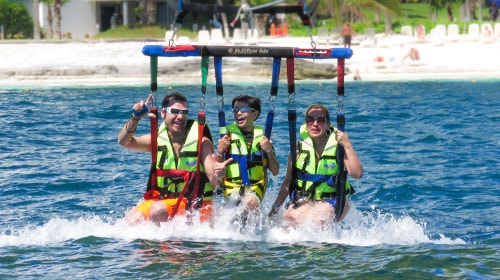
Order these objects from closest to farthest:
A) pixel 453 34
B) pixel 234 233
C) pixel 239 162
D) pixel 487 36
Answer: pixel 239 162, pixel 234 233, pixel 487 36, pixel 453 34

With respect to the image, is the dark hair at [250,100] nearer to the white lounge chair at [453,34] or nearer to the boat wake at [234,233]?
the boat wake at [234,233]

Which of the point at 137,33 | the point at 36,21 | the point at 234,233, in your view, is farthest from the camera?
the point at 137,33

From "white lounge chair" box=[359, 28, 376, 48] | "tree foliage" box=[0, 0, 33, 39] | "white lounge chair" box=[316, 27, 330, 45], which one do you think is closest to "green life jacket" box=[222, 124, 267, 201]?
"white lounge chair" box=[359, 28, 376, 48]

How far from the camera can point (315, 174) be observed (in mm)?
8102

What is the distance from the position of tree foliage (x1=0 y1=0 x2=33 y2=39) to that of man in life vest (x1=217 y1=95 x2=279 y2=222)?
135 ft

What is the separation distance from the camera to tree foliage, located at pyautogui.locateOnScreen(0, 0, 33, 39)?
47188mm

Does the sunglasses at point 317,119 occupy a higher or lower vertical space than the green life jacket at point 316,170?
higher

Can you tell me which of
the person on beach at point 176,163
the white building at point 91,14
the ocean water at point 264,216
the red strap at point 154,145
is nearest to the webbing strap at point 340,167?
the ocean water at point 264,216

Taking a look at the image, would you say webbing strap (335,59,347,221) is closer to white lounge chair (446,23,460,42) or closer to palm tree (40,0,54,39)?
white lounge chair (446,23,460,42)

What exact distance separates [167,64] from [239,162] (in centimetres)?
2205

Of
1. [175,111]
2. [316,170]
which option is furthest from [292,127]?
[175,111]

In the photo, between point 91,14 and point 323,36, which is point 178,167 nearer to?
point 323,36

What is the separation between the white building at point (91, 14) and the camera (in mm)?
50500

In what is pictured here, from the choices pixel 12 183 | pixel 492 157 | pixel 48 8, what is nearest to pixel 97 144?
pixel 12 183
